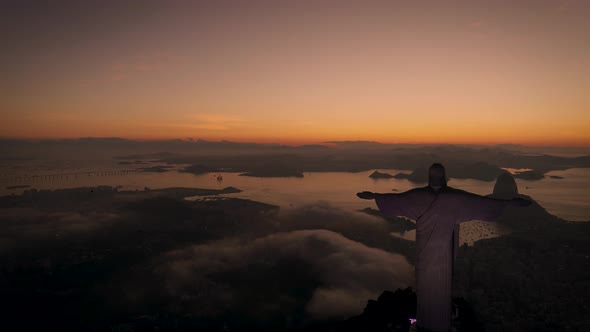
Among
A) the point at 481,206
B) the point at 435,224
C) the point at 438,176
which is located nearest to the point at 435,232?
the point at 435,224

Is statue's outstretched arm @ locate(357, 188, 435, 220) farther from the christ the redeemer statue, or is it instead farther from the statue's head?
the statue's head

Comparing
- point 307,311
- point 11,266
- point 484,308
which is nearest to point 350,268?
point 307,311

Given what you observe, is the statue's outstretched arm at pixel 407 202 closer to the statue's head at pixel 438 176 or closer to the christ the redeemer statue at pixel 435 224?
the christ the redeemer statue at pixel 435 224

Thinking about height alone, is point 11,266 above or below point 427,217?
below

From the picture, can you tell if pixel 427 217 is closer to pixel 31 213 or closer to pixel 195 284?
pixel 195 284

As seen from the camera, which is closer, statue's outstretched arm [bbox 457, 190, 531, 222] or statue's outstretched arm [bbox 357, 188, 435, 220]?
statue's outstretched arm [bbox 457, 190, 531, 222]

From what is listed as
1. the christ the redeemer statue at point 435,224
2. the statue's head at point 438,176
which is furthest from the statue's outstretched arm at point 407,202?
the statue's head at point 438,176

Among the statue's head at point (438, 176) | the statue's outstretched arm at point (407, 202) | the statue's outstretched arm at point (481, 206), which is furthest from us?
the statue's outstretched arm at point (407, 202)

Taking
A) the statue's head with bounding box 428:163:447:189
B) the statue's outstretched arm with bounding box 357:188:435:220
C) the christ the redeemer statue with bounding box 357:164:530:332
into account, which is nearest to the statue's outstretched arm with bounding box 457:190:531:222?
the christ the redeemer statue with bounding box 357:164:530:332
